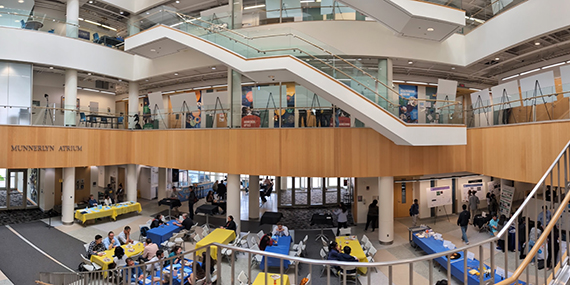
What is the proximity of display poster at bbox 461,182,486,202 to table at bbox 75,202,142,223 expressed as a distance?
17.5 m

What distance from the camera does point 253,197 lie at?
47.6 feet

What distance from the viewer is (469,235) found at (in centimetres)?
1204

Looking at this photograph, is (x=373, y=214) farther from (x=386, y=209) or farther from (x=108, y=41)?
(x=108, y=41)

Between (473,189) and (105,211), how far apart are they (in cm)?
1887

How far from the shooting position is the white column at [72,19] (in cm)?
1393

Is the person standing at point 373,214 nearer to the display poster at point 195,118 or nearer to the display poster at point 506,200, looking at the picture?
the display poster at point 506,200

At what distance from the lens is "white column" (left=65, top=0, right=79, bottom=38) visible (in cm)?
1393

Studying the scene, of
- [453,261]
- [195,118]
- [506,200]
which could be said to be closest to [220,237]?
[195,118]

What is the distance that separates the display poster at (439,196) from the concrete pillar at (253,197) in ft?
28.2

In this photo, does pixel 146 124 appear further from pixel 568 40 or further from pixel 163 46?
pixel 568 40

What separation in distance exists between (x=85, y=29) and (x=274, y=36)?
10.9m

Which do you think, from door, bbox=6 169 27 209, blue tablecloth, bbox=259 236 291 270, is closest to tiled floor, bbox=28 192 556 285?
blue tablecloth, bbox=259 236 291 270

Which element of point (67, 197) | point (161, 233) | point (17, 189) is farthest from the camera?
point (17, 189)

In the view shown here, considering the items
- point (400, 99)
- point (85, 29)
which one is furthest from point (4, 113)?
point (400, 99)
